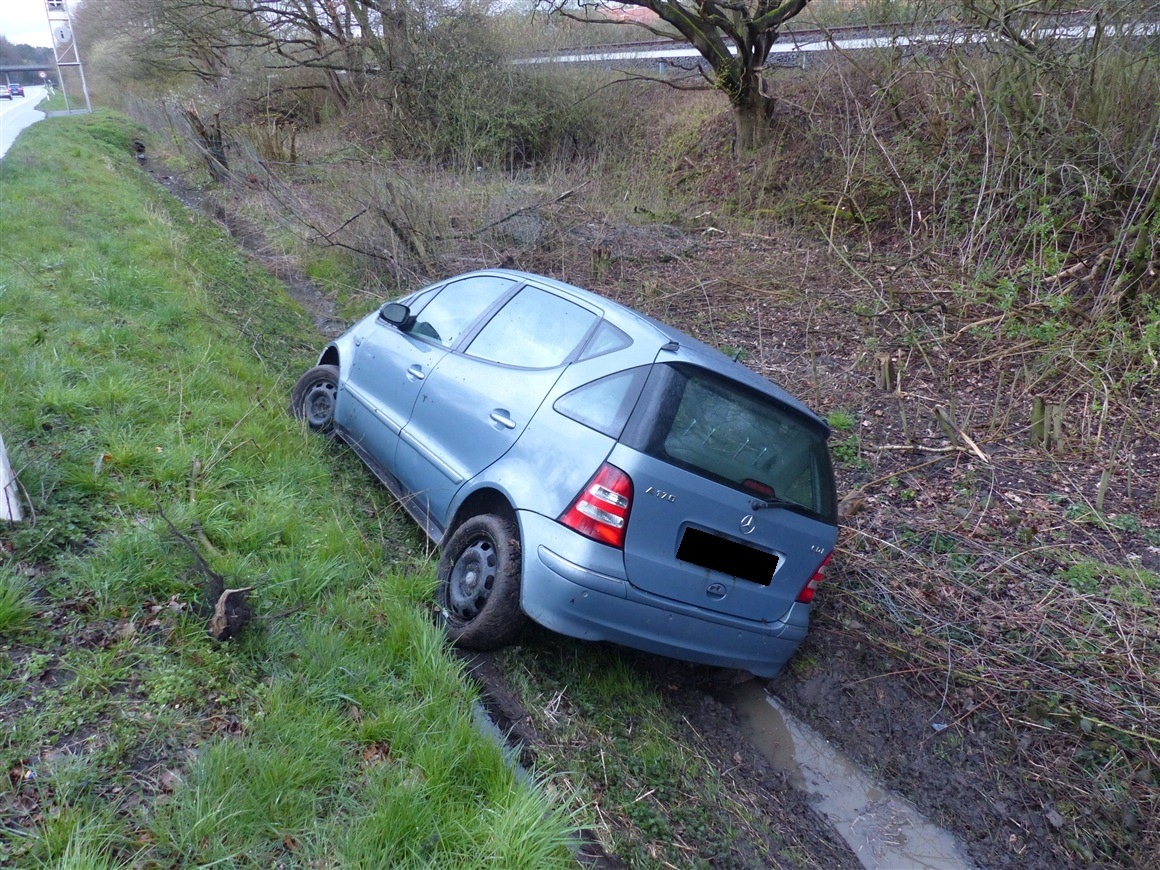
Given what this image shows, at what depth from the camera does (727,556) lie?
3863 millimetres

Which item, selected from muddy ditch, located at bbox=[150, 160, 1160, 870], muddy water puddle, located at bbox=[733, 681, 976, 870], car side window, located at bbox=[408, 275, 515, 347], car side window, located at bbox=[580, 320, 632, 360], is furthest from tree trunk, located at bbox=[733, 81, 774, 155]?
muddy water puddle, located at bbox=[733, 681, 976, 870]

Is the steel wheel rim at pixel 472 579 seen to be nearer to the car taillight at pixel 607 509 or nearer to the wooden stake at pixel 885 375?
the car taillight at pixel 607 509

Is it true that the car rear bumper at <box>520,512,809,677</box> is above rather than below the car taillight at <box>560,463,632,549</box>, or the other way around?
below

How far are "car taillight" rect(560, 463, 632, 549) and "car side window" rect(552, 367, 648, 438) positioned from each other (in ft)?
0.73

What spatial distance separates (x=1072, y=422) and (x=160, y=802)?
23.2 ft

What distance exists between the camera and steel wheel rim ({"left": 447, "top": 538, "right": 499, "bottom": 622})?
13.0 ft

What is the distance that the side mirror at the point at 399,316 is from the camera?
554cm

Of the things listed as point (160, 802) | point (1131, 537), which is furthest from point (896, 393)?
point (160, 802)

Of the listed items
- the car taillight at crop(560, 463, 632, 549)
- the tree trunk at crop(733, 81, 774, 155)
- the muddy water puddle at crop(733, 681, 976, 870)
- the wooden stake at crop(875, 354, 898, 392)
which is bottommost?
the muddy water puddle at crop(733, 681, 976, 870)

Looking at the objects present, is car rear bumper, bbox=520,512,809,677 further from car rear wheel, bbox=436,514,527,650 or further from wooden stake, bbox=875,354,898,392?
wooden stake, bbox=875,354,898,392

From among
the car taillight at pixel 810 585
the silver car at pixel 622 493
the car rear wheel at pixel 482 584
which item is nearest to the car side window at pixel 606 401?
the silver car at pixel 622 493

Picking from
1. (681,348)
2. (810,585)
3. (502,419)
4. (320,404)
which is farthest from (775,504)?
(320,404)

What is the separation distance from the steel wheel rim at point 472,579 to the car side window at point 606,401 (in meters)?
0.77

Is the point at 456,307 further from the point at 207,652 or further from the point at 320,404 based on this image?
the point at 207,652
